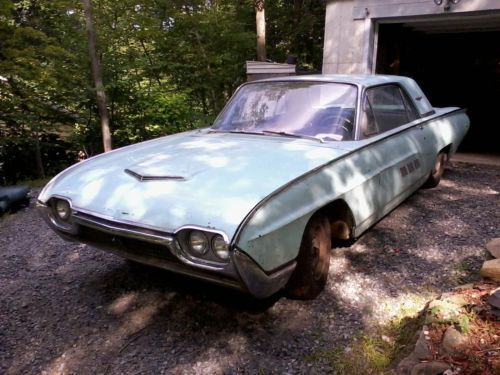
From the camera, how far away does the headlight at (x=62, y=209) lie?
2762 millimetres

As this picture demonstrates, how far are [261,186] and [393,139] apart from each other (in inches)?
76.0

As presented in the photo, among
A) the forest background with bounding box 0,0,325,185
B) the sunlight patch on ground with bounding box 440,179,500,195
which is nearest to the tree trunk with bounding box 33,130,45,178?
the forest background with bounding box 0,0,325,185

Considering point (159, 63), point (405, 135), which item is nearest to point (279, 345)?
point (405, 135)

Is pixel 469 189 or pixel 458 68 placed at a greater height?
pixel 458 68

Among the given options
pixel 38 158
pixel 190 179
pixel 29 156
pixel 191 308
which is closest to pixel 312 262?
pixel 191 308

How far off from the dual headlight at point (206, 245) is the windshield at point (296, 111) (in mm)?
1560

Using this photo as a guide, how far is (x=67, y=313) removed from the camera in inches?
114

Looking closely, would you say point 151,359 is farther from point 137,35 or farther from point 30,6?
point 30,6

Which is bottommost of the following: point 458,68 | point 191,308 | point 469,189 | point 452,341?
point 469,189

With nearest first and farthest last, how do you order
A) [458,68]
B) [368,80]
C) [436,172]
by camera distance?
[368,80] → [436,172] → [458,68]

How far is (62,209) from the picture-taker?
281cm

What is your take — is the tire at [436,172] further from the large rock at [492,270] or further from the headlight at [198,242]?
the headlight at [198,242]

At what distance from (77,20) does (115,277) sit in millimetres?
7776

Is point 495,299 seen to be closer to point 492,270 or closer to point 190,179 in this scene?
point 492,270
